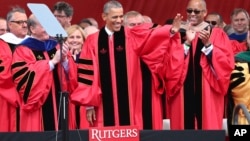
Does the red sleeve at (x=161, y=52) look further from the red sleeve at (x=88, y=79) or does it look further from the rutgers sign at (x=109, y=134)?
the rutgers sign at (x=109, y=134)

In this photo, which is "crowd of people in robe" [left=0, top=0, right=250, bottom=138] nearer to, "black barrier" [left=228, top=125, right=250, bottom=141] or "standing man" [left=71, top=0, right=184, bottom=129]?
"standing man" [left=71, top=0, right=184, bottom=129]

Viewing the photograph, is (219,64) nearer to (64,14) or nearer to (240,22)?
(240,22)

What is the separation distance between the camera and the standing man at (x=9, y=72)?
40.2 feet

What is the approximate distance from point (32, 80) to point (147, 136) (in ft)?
6.58

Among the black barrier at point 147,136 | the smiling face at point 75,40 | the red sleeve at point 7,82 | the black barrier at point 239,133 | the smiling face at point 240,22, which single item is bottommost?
the black barrier at point 147,136

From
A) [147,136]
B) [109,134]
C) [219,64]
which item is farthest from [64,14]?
[109,134]

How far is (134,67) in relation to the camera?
12188 mm

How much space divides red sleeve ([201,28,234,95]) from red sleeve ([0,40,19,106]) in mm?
2374

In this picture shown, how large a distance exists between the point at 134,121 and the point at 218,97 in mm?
1104

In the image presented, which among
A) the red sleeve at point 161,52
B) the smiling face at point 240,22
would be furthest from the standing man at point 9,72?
the smiling face at point 240,22

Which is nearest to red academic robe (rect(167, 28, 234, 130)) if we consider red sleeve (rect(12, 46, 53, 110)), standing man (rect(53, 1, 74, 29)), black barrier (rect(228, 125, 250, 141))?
red sleeve (rect(12, 46, 53, 110))

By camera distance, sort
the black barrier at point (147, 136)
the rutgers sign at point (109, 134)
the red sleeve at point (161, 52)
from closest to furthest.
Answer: the rutgers sign at point (109, 134), the black barrier at point (147, 136), the red sleeve at point (161, 52)

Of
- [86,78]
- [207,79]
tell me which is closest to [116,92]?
[86,78]

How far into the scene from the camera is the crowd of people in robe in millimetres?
12094
